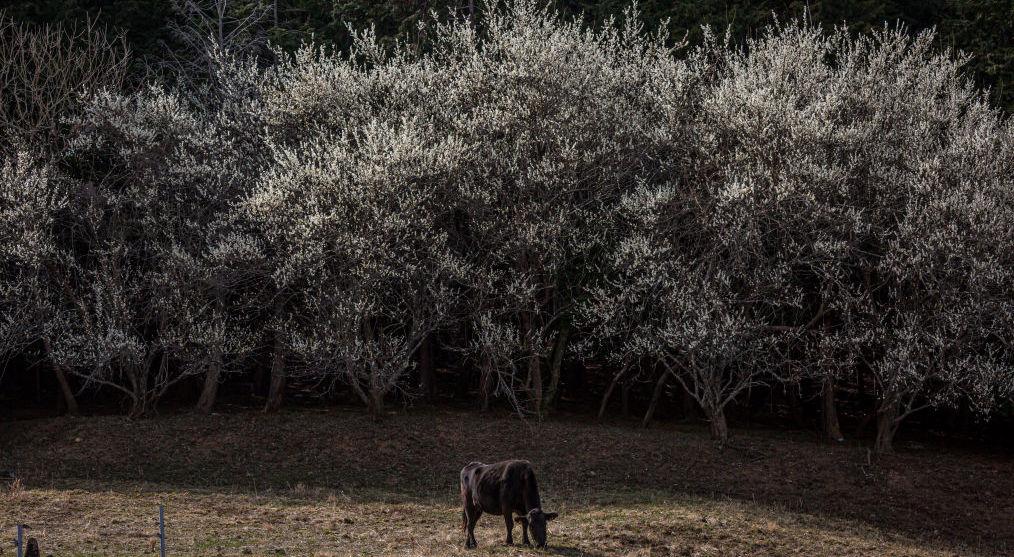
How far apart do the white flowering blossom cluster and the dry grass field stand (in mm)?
2139

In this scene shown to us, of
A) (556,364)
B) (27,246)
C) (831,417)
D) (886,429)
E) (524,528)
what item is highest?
(27,246)

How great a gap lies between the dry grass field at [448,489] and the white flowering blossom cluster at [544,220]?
214 cm

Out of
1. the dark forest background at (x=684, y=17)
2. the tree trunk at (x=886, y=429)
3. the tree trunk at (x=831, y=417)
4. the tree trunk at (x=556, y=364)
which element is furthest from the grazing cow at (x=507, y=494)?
the dark forest background at (x=684, y=17)

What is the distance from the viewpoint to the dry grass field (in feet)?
60.1

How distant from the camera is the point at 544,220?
33.0 metres

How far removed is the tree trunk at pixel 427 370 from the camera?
125 feet

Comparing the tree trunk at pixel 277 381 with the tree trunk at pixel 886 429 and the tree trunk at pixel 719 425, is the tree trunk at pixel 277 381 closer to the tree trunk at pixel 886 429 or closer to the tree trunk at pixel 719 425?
the tree trunk at pixel 719 425

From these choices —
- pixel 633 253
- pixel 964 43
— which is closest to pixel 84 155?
pixel 633 253

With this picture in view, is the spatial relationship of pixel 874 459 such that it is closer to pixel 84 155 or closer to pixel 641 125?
pixel 641 125

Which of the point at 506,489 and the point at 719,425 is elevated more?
the point at 719,425

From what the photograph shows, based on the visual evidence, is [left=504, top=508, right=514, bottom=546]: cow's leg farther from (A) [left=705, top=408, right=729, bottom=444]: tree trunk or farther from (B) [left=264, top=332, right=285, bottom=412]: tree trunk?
(B) [left=264, top=332, right=285, bottom=412]: tree trunk

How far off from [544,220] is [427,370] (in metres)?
9.46

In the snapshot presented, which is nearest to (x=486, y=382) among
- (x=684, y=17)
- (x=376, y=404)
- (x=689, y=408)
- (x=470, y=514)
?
(x=376, y=404)

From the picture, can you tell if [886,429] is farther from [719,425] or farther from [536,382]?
[536,382]
